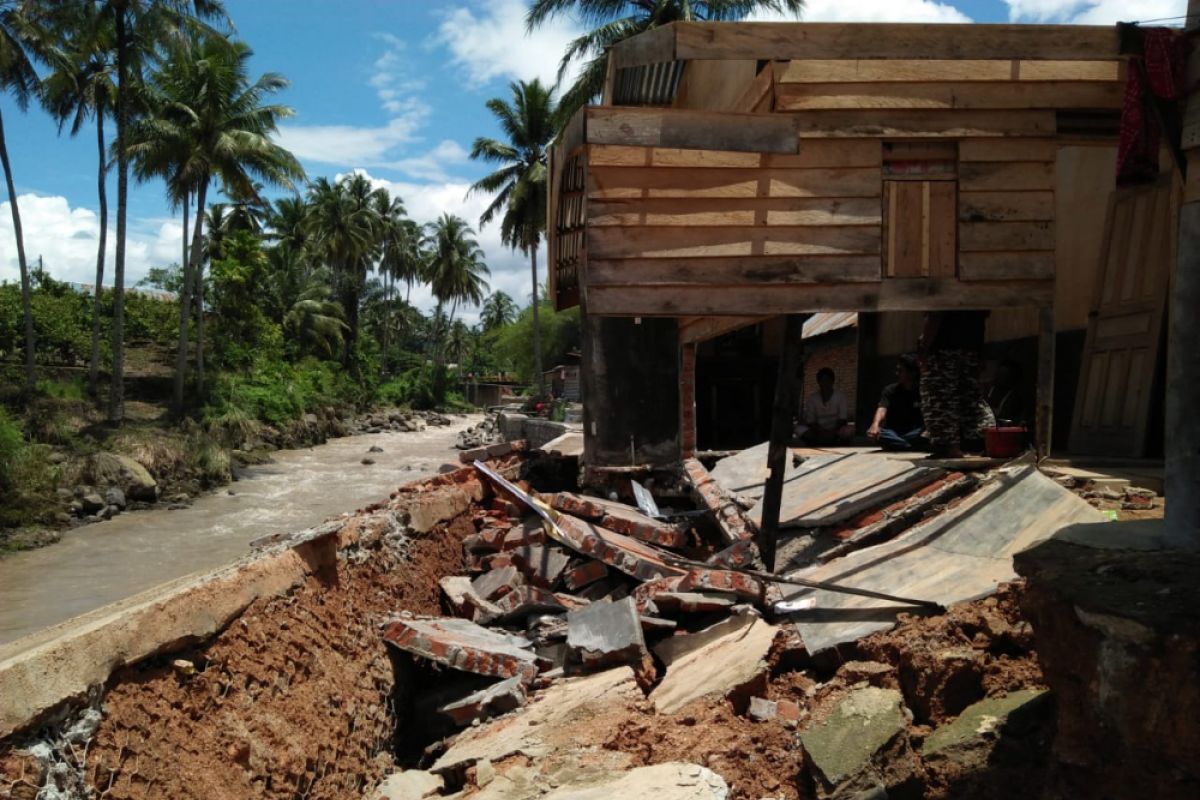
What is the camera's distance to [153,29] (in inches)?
926

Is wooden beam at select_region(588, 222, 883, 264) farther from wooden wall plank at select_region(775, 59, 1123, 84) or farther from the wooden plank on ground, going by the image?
the wooden plank on ground

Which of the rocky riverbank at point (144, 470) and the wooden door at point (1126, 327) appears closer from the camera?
the wooden door at point (1126, 327)

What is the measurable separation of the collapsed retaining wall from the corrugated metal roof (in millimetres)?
8787

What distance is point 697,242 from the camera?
559 cm

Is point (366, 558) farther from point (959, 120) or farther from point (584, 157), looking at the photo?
point (959, 120)

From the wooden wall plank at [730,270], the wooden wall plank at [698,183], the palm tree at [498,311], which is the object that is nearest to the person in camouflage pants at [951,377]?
the wooden wall plank at [730,270]

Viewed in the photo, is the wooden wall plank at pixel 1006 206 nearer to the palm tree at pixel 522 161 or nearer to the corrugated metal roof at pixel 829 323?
the corrugated metal roof at pixel 829 323

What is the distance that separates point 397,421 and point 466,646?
36975 millimetres

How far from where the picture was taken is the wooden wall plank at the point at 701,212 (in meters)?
5.57

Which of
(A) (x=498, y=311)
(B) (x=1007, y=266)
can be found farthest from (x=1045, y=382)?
(A) (x=498, y=311)

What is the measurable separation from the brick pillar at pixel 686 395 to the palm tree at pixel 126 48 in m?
19.2

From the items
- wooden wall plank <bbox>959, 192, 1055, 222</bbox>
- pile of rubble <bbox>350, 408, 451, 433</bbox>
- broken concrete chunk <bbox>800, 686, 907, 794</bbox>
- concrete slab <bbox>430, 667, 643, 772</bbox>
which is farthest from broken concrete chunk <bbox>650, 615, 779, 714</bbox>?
pile of rubble <bbox>350, 408, 451, 433</bbox>

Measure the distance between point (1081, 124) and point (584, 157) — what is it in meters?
3.25

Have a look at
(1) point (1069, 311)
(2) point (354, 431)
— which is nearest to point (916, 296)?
(1) point (1069, 311)
